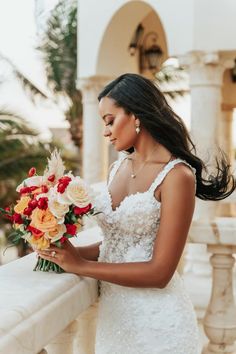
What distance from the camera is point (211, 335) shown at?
11.1ft

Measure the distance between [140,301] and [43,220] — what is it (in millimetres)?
546

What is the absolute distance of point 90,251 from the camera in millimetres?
2768

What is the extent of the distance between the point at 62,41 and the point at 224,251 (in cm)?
1564

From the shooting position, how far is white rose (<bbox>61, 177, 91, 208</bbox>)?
88.0 inches

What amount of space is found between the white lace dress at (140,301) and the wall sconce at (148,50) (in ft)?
33.0

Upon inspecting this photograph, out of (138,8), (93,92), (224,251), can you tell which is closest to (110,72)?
(93,92)

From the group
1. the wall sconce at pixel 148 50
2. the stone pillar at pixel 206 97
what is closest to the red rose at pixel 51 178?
the stone pillar at pixel 206 97

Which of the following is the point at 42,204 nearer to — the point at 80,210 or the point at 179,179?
the point at 80,210

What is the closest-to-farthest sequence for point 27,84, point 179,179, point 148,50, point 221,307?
point 179,179, point 221,307, point 148,50, point 27,84

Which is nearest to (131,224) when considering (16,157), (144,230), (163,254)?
(144,230)

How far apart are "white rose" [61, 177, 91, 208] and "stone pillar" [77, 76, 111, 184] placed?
8.97 meters

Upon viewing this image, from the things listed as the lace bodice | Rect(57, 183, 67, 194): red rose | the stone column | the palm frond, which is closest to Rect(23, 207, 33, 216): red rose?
Rect(57, 183, 67, 194): red rose

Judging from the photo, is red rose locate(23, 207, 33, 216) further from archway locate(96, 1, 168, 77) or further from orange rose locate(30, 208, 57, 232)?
archway locate(96, 1, 168, 77)

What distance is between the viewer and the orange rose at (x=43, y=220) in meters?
2.21
